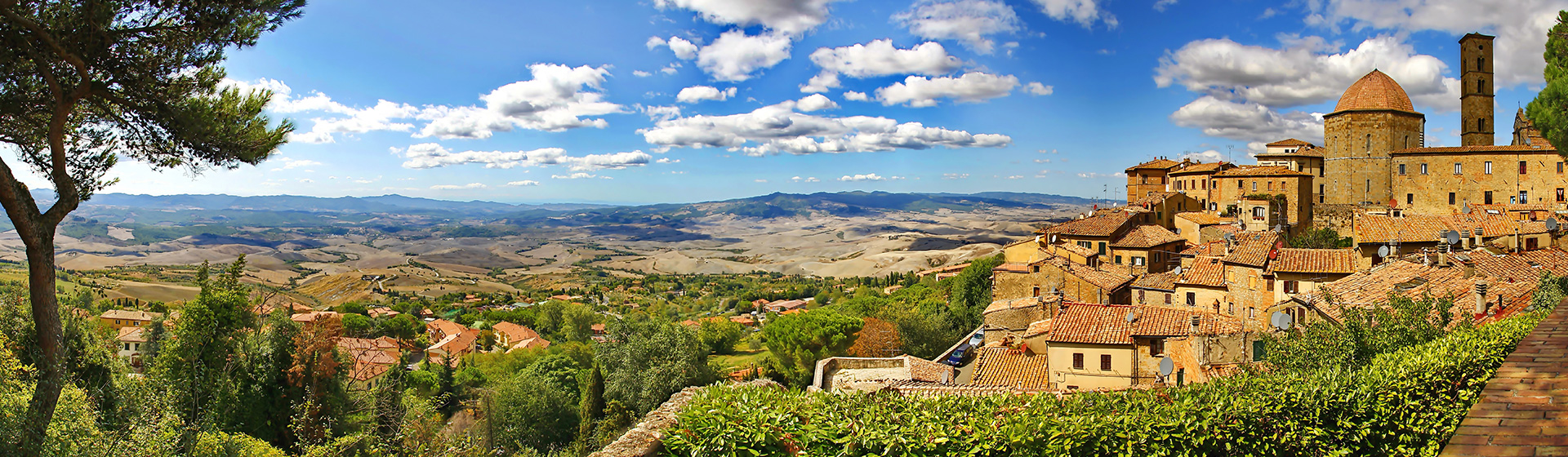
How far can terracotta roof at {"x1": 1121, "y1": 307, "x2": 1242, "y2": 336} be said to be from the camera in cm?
1916

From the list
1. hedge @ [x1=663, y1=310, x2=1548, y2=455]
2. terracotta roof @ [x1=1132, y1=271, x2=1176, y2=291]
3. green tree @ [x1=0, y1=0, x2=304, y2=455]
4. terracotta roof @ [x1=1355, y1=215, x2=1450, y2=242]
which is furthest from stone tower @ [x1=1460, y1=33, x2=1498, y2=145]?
green tree @ [x1=0, y1=0, x2=304, y2=455]

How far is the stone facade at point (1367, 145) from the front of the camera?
4622 cm

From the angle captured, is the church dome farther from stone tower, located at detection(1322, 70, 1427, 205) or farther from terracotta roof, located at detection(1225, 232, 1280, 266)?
terracotta roof, located at detection(1225, 232, 1280, 266)

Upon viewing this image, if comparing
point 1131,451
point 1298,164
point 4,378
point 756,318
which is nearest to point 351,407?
point 4,378

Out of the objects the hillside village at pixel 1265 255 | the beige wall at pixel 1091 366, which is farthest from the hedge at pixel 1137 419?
the beige wall at pixel 1091 366

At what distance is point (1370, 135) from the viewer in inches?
1833

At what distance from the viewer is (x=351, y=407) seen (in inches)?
821

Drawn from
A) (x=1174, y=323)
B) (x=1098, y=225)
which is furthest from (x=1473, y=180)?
(x=1174, y=323)

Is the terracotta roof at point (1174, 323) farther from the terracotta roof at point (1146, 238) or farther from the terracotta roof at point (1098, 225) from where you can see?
the terracotta roof at point (1098, 225)

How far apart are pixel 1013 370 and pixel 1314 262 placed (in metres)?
9.95

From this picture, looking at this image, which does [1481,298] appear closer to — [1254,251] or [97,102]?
[1254,251]

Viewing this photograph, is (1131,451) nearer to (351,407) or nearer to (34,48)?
(34,48)

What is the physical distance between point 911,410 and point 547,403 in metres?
36.4

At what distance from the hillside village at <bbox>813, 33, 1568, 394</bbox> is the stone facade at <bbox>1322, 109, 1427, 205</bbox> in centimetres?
10
